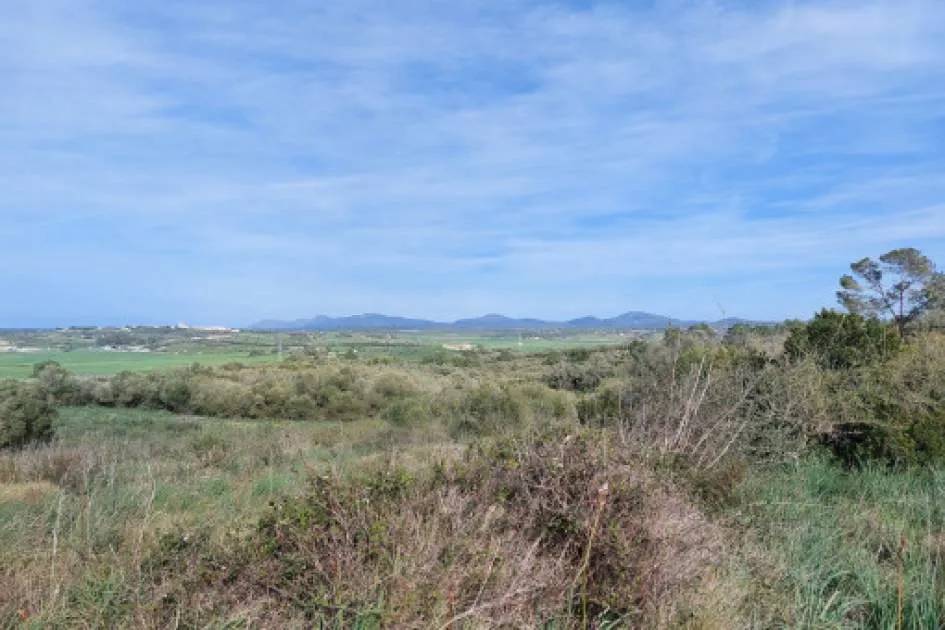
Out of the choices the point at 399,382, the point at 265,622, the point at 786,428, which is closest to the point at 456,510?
the point at 265,622

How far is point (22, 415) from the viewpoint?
72.9ft

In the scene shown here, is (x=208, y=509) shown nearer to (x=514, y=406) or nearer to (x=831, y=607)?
(x=831, y=607)

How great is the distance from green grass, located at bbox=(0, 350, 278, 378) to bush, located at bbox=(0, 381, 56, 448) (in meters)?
11.7

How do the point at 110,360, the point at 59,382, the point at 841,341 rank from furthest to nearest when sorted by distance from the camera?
1. the point at 110,360
2. the point at 59,382
3. the point at 841,341

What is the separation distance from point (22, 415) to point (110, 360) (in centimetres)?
2595

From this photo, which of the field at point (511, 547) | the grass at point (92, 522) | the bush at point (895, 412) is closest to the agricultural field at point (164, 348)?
the bush at point (895, 412)

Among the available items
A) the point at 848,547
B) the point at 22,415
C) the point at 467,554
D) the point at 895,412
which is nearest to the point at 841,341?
the point at 895,412

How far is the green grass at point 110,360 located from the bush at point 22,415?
11.7 m

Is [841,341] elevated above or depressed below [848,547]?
above

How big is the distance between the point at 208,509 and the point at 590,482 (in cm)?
386

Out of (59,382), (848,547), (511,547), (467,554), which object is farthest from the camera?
(59,382)

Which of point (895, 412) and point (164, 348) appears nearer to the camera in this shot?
point (895, 412)

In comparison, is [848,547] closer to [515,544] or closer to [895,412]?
[515,544]

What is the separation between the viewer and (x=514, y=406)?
23.2 meters
